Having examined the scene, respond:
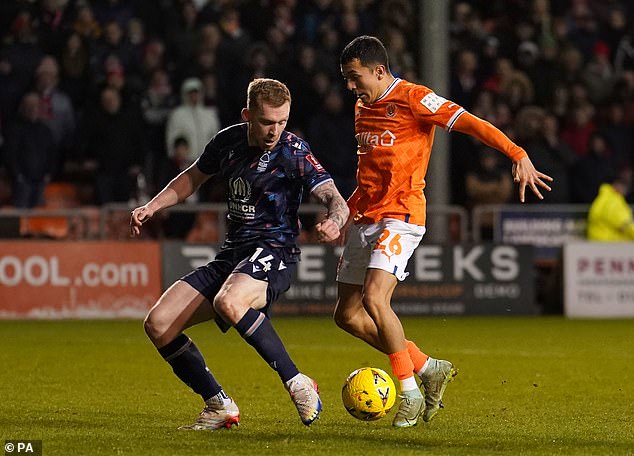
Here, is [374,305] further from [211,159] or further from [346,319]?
[211,159]

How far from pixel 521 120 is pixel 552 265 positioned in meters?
2.23

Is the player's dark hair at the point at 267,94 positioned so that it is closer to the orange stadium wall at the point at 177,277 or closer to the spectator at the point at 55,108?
the orange stadium wall at the point at 177,277

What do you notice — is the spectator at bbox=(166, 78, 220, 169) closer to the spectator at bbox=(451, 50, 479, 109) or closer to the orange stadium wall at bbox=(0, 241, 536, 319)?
the orange stadium wall at bbox=(0, 241, 536, 319)

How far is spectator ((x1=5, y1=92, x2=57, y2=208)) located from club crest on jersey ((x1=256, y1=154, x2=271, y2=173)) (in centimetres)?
929

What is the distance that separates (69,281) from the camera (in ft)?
50.8

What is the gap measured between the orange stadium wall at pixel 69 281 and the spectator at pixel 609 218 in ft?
19.1

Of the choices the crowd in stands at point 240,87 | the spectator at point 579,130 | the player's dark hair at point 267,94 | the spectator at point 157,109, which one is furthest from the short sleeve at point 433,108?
the spectator at point 579,130

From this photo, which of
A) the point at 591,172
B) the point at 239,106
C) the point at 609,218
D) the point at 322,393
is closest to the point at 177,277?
the point at 239,106

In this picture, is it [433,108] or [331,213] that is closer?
[331,213]

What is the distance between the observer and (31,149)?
625 inches

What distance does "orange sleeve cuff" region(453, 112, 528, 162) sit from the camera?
22.9 ft

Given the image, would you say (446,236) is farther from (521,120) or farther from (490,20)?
(490,20)

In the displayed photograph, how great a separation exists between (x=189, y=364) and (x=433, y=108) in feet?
6.37

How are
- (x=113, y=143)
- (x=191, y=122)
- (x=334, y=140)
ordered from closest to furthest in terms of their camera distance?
(x=113, y=143) < (x=191, y=122) < (x=334, y=140)
